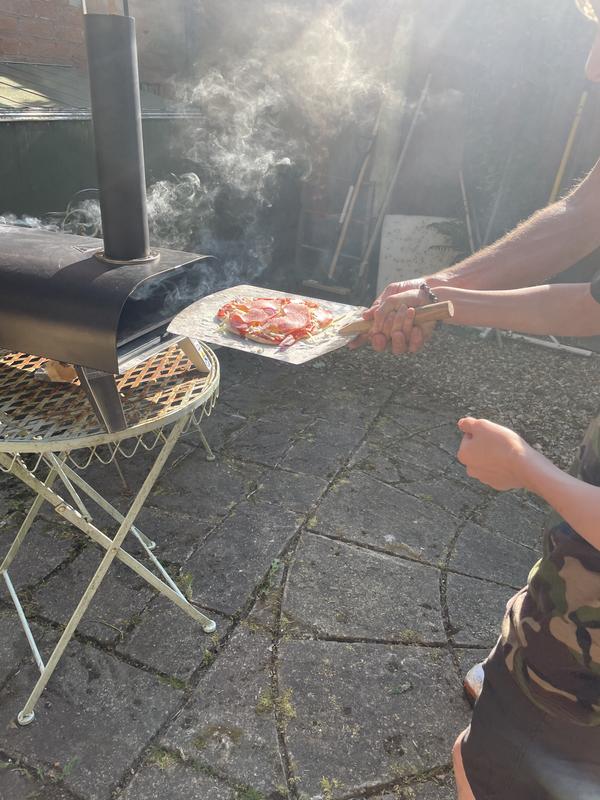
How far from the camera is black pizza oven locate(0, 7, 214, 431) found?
6.40 feet

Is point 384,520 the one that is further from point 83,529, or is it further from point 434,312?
point 83,529

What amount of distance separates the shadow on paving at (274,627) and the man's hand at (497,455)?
1.47 m

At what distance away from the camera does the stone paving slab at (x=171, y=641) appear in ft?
8.52

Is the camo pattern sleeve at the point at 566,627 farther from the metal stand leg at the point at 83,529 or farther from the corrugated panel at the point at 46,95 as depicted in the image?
the corrugated panel at the point at 46,95

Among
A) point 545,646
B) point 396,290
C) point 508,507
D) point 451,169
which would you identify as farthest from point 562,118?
point 545,646

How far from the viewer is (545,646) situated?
1526 millimetres

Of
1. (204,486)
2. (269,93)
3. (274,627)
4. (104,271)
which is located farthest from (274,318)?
(269,93)

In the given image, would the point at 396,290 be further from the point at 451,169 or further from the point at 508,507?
the point at 451,169

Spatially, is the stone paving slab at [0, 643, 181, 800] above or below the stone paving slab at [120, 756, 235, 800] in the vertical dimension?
below

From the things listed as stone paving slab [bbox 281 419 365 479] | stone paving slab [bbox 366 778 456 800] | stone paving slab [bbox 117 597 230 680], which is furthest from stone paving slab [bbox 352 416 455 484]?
stone paving slab [bbox 366 778 456 800]

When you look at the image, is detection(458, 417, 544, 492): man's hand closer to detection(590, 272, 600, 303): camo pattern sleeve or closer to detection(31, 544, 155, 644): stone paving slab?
detection(590, 272, 600, 303): camo pattern sleeve

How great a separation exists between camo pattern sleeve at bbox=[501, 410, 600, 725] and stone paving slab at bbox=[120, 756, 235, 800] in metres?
1.28

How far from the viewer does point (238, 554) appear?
3.25 meters

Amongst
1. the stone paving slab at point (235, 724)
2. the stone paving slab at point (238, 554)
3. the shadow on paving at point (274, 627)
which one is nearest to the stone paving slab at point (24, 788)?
the shadow on paving at point (274, 627)
